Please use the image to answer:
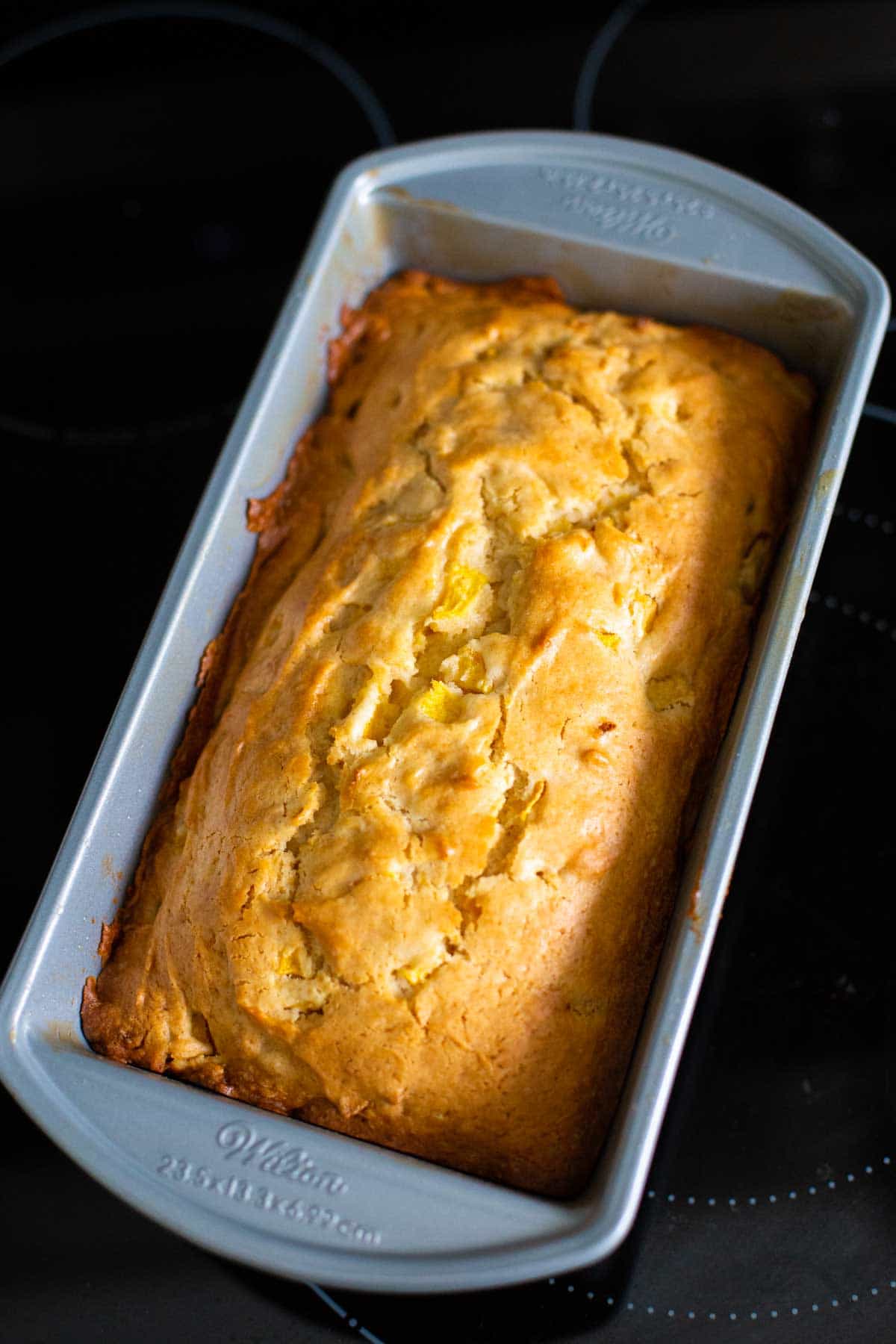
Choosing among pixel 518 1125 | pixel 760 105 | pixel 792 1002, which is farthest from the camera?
pixel 760 105

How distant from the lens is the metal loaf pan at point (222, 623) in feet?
3.59

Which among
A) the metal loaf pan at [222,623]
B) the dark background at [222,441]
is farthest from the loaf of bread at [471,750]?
the dark background at [222,441]

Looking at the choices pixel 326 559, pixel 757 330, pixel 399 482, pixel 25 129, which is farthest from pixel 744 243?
pixel 25 129

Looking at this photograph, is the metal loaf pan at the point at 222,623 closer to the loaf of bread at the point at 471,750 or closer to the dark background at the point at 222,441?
the loaf of bread at the point at 471,750

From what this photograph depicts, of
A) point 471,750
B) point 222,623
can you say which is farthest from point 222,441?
point 471,750

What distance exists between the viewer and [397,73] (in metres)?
1.93

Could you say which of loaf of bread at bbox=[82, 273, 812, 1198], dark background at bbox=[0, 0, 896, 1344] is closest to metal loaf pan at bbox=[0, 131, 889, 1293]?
loaf of bread at bbox=[82, 273, 812, 1198]

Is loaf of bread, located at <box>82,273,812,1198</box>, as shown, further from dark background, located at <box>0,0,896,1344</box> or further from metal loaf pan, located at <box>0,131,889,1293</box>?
dark background, located at <box>0,0,896,1344</box>

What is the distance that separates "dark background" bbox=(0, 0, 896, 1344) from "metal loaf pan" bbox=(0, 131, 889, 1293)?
261 mm

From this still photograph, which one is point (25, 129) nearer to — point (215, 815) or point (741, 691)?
point (215, 815)

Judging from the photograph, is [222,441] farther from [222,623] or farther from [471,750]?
[471,750]

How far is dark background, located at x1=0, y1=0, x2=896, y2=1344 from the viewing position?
1.34 metres

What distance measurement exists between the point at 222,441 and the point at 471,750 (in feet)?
2.44

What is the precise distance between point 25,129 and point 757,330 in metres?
1.20
